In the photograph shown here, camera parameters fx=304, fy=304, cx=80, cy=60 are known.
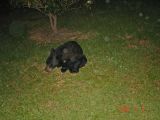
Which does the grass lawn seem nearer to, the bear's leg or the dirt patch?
the bear's leg

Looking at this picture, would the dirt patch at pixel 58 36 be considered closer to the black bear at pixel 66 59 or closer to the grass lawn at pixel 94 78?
the grass lawn at pixel 94 78

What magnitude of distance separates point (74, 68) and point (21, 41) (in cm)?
671

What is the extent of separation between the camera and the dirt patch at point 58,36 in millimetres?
21750

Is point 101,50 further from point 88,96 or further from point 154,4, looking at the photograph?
point 154,4

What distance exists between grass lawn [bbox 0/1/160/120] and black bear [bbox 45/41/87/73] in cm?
37

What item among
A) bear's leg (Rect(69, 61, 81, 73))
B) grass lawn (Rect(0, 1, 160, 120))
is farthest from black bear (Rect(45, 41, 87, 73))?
grass lawn (Rect(0, 1, 160, 120))

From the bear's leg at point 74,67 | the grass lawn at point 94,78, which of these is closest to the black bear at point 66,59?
the bear's leg at point 74,67

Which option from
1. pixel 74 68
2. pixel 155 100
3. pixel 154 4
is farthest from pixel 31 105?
pixel 154 4

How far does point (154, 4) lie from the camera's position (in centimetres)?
2878

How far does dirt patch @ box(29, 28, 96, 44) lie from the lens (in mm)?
21750

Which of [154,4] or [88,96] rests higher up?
Answer: [88,96]

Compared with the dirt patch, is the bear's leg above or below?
above

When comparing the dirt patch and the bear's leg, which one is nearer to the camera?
the bear's leg

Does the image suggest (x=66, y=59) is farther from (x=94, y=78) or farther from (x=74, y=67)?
(x=94, y=78)
